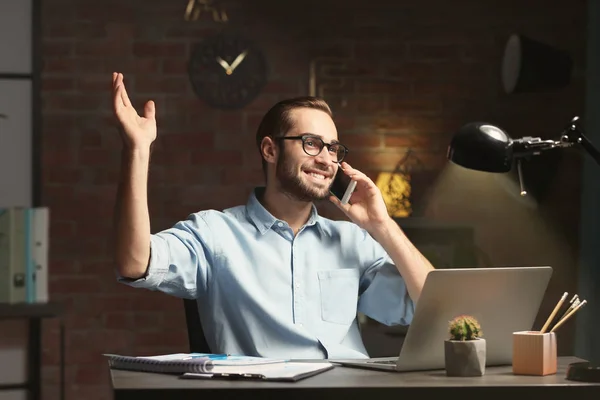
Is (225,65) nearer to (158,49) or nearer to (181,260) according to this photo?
(158,49)

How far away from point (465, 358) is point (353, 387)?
272mm

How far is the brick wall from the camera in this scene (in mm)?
4246

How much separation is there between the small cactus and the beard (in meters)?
0.76

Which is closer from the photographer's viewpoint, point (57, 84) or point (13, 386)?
point (13, 386)

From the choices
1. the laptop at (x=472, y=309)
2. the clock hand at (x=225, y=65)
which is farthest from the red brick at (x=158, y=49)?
the laptop at (x=472, y=309)

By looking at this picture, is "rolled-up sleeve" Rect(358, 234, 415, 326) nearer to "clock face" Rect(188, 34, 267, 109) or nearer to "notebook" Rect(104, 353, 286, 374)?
"notebook" Rect(104, 353, 286, 374)

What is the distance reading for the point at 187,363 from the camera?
5.62ft

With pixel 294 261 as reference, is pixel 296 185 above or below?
above

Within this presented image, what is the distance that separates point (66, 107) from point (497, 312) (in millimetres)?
2833

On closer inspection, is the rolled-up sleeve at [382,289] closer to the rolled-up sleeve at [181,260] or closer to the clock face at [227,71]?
the rolled-up sleeve at [181,260]

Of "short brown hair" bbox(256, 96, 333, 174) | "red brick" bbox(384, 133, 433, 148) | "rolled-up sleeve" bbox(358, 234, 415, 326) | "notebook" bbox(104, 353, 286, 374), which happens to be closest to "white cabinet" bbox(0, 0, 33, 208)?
"red brick" bbox(384, 133, 433, 148)

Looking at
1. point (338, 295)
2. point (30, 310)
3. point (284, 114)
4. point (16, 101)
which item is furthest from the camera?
point (16, 101)

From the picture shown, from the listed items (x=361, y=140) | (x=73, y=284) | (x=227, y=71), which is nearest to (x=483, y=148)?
(x=361, y=140)

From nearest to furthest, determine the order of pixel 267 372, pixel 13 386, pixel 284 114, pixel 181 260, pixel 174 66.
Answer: pixel 267 372 → pixel 181 260 → pixel 284 114 → pixel 13 386 → pixel 174 66
